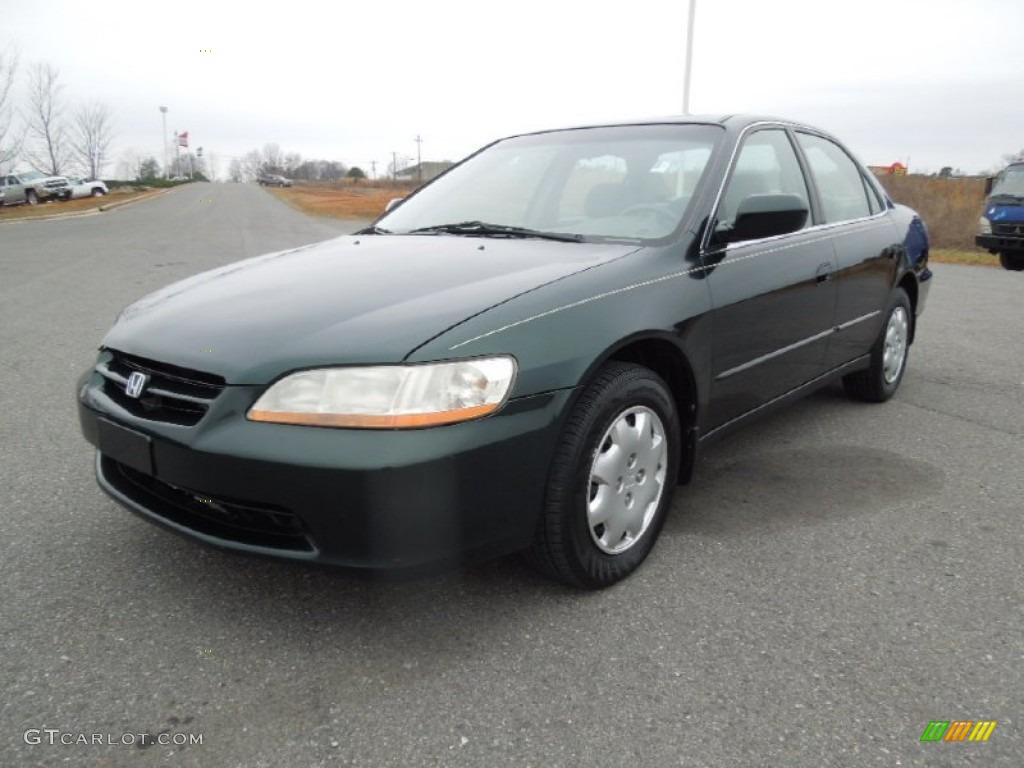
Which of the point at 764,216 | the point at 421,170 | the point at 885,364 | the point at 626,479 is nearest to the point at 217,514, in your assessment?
the point at 626,479

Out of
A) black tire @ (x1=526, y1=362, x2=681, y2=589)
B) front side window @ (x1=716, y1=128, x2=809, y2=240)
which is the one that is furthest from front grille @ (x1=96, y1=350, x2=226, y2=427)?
front side window @ (x1=716, y1=128, x2=809, y2=240)

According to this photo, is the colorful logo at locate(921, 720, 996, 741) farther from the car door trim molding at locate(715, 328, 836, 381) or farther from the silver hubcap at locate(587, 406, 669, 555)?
the car door trim molding at locate(715, 328, 836, 381)

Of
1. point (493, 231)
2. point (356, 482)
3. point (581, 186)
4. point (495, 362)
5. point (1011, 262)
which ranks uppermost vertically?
point (581, 186)

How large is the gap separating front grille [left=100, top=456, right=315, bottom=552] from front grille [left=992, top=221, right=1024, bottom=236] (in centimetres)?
1362

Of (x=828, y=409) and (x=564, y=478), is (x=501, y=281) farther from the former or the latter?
(x=828, y=409)

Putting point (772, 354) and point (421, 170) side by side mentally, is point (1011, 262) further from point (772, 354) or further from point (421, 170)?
point (421, 170)

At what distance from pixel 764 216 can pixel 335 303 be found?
1576 millimetres

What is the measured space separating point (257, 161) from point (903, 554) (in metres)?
149

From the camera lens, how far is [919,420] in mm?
4203

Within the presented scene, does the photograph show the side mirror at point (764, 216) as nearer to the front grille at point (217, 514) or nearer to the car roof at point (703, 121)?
the car roof at point (703, 121)

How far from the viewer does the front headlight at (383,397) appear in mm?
1914

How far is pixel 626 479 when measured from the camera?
243 cm

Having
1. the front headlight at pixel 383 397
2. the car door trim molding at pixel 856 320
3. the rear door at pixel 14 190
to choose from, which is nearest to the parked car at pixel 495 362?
the front headlight at pixel 383 397

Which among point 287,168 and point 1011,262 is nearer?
point 1011,262
